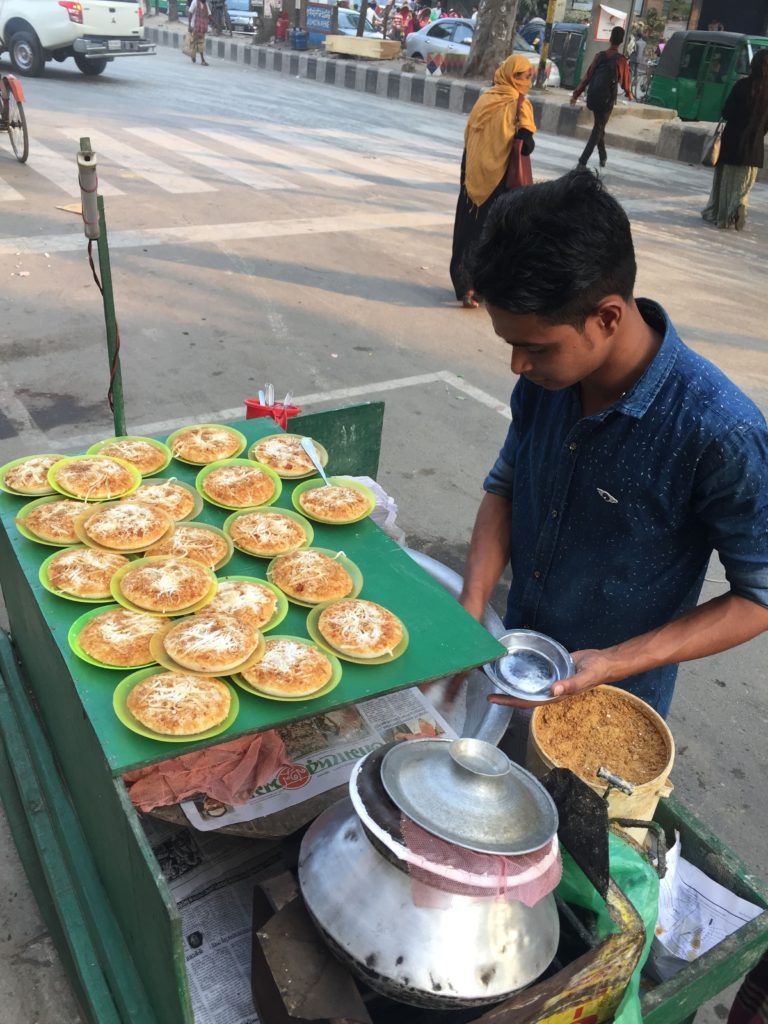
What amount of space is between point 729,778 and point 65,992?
7.39 feet

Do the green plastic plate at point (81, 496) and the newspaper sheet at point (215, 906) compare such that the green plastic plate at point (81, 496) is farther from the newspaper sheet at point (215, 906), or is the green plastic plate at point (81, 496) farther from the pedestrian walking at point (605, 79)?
the pedestrian walking at point (605, 79)

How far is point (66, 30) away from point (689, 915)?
16.0 metres

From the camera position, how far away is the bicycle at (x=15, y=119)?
26.6ft

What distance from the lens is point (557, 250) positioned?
4.43ft

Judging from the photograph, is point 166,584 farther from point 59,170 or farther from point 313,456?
point 59,170

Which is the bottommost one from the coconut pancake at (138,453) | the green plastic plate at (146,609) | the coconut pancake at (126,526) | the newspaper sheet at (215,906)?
the newspaper sheet at (215,906)

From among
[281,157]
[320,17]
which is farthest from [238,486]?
[320,17]

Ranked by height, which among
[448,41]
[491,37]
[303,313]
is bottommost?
[303,313]

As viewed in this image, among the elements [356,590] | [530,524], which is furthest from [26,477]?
[530,524]

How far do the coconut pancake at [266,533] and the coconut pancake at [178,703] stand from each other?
446 millimetres

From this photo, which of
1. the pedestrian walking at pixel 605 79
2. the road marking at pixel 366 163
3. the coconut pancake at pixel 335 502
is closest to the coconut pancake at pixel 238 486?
the coconut pancake at pixel 335 502

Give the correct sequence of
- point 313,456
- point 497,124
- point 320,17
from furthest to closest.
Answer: point 320,17
point 497,124
point 313,456

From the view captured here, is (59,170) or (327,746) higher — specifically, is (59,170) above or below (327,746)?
above

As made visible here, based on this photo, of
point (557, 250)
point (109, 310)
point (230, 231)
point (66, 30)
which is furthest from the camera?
point (66, 30)
